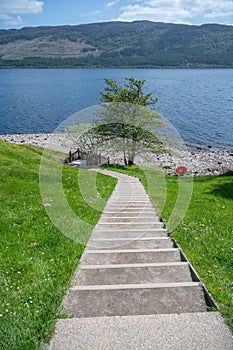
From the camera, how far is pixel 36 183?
16891 millimetres

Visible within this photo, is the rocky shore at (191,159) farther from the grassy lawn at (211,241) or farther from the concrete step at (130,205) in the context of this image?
the grassy lawn at (211,241)

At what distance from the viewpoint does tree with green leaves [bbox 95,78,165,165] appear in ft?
131

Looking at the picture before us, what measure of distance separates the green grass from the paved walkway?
301 mm

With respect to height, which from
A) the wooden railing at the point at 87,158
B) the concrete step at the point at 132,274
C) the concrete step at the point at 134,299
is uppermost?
the concrete step at the point at 134,299

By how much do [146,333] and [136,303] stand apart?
95 cm

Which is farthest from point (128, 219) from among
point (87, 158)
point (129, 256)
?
point (87, 158)

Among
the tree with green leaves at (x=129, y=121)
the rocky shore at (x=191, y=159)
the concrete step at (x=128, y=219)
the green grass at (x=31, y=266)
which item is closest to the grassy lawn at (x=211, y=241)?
the concrete step at (x=128, y=219)

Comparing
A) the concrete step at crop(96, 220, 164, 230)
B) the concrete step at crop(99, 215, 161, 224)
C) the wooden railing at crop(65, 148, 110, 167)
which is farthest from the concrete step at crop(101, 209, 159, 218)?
the wooden railing at crop(65, 148, 110, 167)

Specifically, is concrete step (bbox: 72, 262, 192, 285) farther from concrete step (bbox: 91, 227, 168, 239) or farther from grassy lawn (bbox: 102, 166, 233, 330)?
concrete step (bbox: 91, 227, 168, 239)

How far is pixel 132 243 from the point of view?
30.3 feet

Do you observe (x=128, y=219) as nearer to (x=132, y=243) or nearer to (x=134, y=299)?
(x=132, y=243)

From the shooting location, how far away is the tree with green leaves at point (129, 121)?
39.8 m

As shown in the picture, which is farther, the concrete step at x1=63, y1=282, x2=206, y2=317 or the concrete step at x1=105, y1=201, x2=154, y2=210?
the concrete step at x1=105, y1=201, x2=154, y2=210

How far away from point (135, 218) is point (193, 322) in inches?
263
